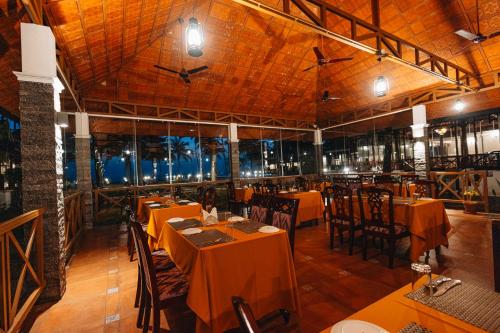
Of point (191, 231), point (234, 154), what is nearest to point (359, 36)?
point (191, 231)

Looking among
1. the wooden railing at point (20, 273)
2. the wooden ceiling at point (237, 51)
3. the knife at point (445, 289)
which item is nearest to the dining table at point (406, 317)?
the knife at point (445, 289)

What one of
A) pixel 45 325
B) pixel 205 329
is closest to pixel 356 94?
pixel 205 329

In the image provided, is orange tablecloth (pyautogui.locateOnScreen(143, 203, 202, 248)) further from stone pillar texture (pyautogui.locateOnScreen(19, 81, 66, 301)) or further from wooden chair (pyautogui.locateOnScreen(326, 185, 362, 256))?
wooden chair (pyautogui.locateOnScreen(326, 185, 362, 256))

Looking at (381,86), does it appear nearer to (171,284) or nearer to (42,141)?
(171,284)

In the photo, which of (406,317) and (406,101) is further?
(406,101)

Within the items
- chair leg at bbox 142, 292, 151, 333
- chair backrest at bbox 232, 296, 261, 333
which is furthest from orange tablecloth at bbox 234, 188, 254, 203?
chair backrest at bbox 232, 296, 261, 333

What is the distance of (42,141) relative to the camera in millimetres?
3002

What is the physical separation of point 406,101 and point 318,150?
4.08 meters

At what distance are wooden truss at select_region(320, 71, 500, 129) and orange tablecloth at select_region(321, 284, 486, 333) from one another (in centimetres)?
868

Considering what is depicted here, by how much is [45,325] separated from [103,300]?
0.54 m

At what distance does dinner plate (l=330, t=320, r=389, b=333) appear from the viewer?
894 millimetres

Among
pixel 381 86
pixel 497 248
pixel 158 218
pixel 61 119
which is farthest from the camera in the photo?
pixel 381 86

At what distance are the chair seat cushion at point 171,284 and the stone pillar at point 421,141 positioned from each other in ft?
27.3

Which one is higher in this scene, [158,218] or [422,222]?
[158,218]
